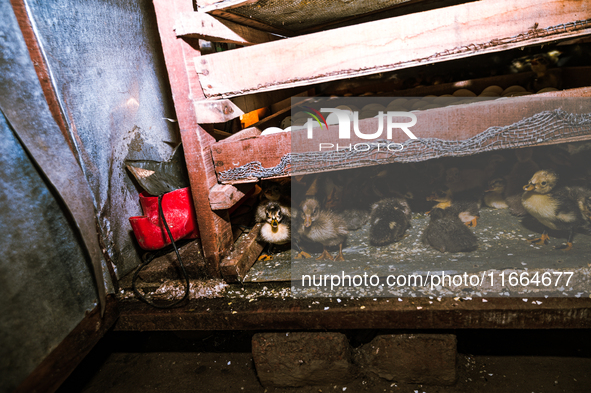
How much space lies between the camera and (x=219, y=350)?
105 inches

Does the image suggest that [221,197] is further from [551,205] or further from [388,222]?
[551,205]

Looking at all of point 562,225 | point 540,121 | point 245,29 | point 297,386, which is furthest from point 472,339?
point 245,29

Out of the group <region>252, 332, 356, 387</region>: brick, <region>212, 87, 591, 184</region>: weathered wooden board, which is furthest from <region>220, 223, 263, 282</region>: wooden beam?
<region>212, 87, 591, 184</region>: weathered wooden board

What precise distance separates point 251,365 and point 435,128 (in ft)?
7.70

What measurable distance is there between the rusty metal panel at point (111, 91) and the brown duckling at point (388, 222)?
216 cm

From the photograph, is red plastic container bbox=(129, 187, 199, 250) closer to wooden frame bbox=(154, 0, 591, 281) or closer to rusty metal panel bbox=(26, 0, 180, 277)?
rusty metal panel bbox=(26, 0, 180, 277)

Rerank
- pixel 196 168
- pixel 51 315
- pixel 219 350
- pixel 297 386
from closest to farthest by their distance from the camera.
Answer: pixel 51 315
pixel 196 168
pixel 297 386
pixel 219 350

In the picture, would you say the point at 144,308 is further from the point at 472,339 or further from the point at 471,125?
the point at 472,339

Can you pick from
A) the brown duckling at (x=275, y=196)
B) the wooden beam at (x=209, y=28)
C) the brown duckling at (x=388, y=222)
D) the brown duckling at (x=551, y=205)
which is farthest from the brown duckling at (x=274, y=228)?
the brown duckling at (x=551, y=205)

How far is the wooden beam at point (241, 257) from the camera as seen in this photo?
2.08m

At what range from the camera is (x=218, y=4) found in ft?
5.56

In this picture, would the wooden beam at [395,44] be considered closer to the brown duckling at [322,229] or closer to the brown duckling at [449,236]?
the brown duckling at [322,229]

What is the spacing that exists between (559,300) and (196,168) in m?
2.36

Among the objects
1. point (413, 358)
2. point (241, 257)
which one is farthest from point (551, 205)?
point (241, 257)
